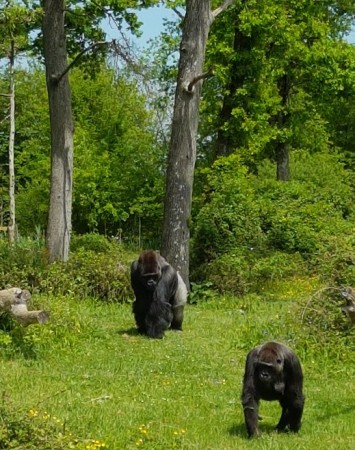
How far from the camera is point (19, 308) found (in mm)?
8945

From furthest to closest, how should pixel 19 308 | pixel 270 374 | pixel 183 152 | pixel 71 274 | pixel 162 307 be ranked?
pixel 183 152
pixel 71 274
pixel 162 307
pixel 19 308
pixel 270 374

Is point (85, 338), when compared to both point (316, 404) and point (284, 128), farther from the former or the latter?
point (284, 128)

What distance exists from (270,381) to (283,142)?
21.3m

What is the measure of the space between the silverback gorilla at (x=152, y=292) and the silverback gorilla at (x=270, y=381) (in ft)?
15.0

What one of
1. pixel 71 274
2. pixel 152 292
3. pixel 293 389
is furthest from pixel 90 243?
pixel 293 389

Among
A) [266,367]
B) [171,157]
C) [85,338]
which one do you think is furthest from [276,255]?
[266,367]

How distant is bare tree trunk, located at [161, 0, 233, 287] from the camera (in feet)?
50.5

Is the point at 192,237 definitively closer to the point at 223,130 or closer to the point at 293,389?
the point at 223,130

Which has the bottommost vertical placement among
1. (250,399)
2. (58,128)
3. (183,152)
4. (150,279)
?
(250,399)

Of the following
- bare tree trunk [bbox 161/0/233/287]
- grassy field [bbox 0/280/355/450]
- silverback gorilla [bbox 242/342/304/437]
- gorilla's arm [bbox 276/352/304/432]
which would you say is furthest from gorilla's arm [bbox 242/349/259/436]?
bare tree trunk [bbox 161/0/233/287]

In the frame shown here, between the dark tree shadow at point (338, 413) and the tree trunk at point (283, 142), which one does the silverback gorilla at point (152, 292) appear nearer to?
the dark tree shadow at point (338, 413)

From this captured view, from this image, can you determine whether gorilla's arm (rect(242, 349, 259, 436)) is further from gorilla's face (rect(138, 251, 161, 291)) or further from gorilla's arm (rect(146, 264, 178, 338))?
gorilla's arm (rect(146, 264, 178, 338))

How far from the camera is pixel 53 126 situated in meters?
15.9

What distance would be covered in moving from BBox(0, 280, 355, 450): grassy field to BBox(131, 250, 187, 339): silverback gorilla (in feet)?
0.78
